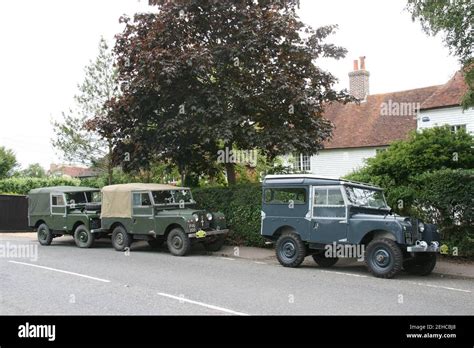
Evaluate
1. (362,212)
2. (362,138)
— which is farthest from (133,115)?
(362,138)

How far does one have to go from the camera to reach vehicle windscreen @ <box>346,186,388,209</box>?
1153 cm

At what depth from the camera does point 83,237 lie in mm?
16953

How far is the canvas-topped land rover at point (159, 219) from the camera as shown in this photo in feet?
46.7

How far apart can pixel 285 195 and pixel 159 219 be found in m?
4.21

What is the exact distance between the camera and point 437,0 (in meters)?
11.2

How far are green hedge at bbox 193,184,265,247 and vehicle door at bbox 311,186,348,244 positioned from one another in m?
3.96

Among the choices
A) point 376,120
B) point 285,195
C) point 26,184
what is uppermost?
point 376,120

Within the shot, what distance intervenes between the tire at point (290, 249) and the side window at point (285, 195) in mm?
835

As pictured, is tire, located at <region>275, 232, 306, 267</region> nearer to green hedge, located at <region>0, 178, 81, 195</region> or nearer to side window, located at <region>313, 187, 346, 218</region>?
side window, located at <region>313, 187, 346, 218</region>

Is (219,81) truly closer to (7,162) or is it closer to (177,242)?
(177,242)

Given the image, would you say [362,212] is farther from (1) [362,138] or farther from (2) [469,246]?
(1) [362,138]

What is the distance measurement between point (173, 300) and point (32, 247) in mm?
11128

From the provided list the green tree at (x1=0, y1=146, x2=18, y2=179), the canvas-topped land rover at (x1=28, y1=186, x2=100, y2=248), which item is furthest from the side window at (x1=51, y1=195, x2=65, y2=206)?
the green tree at (x1=0, y1=146, x2=18, y2=179)

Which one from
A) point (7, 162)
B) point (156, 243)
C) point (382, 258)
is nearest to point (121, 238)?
point (156, 243)
